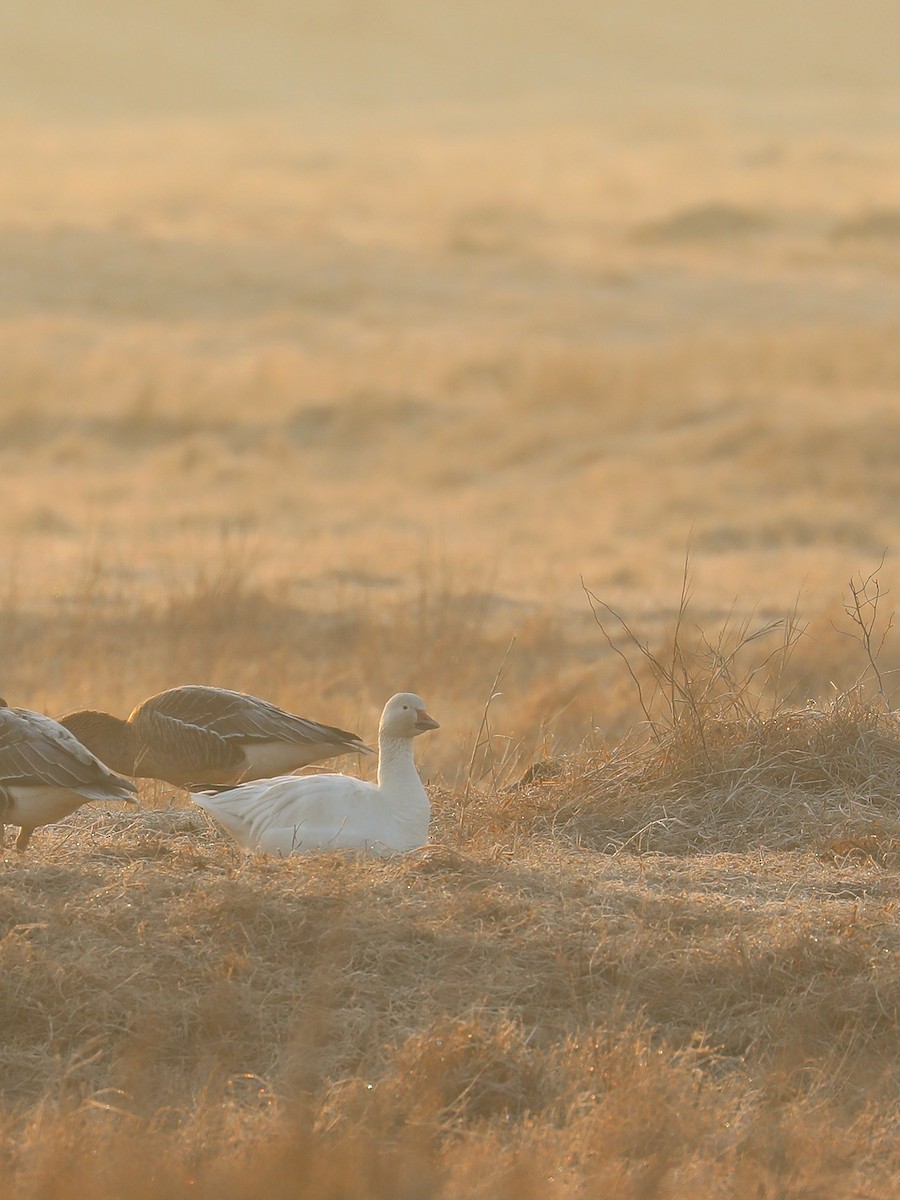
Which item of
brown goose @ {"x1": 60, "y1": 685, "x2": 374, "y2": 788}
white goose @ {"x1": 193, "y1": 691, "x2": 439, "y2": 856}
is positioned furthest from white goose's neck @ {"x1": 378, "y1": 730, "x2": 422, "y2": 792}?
brown goose @ {"x1": 60, "y1": 685, "x2": 374, "y2": 788}

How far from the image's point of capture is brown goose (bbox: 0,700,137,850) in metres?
6.88

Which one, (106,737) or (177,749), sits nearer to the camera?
(177,749)

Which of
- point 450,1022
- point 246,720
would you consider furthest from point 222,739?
point 450,1022

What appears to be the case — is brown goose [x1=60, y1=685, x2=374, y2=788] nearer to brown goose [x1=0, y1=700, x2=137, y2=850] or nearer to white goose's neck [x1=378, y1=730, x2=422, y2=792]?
white goose's neck [x1=378, y1=730, x2=422, y2=792]

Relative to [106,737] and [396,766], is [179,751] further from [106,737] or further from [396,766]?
[396,766]

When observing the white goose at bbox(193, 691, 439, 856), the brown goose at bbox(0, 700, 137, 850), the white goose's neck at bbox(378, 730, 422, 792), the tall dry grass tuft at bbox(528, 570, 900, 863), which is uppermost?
the brown goose at bbox(0, 700, 137, 850)

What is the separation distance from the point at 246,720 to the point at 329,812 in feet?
4.56

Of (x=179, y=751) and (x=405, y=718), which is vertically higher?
(x=405, y=718)

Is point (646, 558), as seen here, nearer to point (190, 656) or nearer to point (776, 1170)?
point (190, 656)

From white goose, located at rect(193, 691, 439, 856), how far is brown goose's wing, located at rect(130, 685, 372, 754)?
977mm

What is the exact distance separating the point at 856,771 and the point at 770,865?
1.35m

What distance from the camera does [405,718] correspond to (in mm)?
7527

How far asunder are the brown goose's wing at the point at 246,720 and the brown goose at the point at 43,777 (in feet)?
4.40

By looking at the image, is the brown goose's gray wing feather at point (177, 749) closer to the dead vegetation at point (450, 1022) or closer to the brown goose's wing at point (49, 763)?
the dead vegetation at point (450, 1022)
